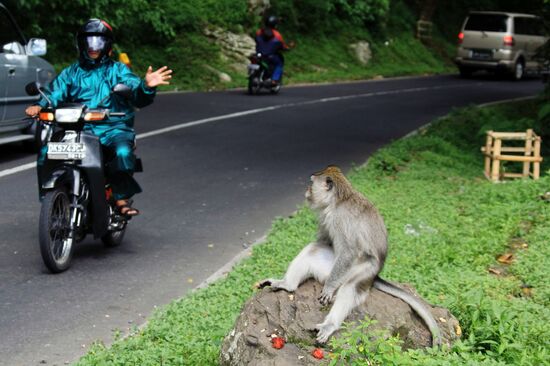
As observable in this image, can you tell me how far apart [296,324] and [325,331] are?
7.8 inches

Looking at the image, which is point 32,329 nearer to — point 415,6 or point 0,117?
point 0,117

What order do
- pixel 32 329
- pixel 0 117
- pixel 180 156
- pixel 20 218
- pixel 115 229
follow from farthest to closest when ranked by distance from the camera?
1. pixel 180 156
2. pixel 0 117
3. pixel 20 218
4. pixel 115 229
5. pixel 32 329

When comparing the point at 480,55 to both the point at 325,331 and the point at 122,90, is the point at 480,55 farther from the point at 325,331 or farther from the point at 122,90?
the point at 325,331

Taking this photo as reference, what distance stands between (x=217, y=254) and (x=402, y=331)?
351 cm

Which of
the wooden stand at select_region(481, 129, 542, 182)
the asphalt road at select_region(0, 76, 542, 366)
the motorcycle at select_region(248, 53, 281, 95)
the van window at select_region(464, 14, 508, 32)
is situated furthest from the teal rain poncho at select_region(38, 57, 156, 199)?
the van window at select_region(464, 14, 508, 32)

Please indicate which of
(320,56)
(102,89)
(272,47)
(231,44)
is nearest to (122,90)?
(102,89)

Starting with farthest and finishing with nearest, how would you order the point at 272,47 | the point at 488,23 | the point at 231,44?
the point at 488,23 < the point at 231,44 < the point at 272,47

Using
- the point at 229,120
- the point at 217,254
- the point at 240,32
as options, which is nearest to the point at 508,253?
the point at 217,254

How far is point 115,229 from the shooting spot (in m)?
8.12

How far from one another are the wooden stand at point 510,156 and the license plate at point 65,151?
6.70 m

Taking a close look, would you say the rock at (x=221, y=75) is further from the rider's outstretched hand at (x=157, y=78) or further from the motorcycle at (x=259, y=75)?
the rider's outstretched hand at (x=157, y=78)

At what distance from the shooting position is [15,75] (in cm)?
1212

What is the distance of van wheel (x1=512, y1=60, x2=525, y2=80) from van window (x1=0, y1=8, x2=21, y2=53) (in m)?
23.5

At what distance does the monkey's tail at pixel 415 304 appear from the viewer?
199 inches
